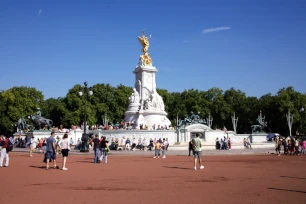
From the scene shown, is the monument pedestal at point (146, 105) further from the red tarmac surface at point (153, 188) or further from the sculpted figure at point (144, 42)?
the red tarmac surface at point (153, 188)

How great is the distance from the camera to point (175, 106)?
80.4 m

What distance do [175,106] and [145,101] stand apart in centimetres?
3490

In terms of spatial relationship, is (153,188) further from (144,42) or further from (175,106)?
(175,106)

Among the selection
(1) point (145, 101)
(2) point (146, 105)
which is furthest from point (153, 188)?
(1) point (145, 101)

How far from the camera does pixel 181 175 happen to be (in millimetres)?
13125

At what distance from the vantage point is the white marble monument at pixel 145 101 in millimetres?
44906

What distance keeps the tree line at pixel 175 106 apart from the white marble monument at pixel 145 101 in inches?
1085

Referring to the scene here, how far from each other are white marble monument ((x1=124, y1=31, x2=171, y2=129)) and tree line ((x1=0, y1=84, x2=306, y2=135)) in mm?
27553

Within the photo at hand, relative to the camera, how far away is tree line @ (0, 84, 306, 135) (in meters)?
69.6

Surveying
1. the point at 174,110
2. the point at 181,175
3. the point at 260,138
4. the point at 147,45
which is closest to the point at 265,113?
the point at 174,110

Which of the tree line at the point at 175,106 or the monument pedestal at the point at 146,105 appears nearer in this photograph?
the monument pedestal at the point at 146,105

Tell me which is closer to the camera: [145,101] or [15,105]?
[145,101]

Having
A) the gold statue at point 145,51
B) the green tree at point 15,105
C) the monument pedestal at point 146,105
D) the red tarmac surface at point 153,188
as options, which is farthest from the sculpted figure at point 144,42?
the red tarmac surface at point 153,188

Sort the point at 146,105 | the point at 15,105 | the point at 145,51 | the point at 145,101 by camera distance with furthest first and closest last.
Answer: the point at 15,105, the point at 145,51, the point at 145,101, the point at 146,105
